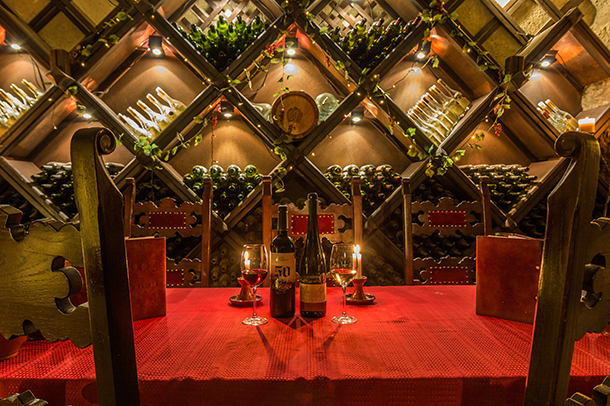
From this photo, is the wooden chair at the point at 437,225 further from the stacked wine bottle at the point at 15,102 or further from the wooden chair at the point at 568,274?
→ the stacked wine bottle at the point at 15,102

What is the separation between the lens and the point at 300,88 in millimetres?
2279

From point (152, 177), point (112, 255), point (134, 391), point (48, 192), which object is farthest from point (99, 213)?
point (48, 192)

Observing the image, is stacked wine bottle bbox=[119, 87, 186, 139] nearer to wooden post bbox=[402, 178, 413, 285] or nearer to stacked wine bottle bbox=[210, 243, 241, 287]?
stacked wine bottle bbox=[210, 243, 241, 287]

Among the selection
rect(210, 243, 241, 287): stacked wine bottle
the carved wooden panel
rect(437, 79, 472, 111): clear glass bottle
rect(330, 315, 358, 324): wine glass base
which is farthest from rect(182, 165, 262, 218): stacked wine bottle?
the carved wooden panel

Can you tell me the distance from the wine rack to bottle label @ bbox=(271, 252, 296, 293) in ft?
3.45

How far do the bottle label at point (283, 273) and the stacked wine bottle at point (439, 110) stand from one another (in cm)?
A: 153

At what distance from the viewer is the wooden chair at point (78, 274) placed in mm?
374

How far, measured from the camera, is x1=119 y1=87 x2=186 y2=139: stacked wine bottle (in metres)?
1.97

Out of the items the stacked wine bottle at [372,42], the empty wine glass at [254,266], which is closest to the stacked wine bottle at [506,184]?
the stacked wine bottle at [372,42]

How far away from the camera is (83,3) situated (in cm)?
192

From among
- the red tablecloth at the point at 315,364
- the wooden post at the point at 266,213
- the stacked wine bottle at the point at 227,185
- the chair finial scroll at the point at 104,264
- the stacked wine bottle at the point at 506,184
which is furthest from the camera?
the stacked wine bottle at the point at 506,184

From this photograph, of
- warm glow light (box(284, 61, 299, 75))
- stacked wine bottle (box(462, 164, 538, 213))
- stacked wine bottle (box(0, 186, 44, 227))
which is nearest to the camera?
stacked wine bottle (box(0, 186, 44, 227))

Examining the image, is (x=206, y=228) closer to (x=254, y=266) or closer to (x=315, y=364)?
(x=254, y=266)

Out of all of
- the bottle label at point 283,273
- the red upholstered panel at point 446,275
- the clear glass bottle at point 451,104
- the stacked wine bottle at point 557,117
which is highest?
the clear glass bottle at point 451,104
